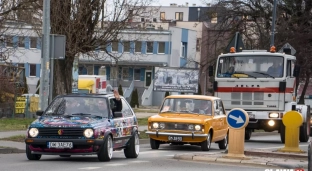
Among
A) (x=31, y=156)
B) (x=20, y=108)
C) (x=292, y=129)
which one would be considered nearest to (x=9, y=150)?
(x=31, y=156)

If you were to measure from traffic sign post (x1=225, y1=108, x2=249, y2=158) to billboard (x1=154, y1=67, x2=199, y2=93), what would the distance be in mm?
30874

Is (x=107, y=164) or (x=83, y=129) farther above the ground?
(x=83, y=129)

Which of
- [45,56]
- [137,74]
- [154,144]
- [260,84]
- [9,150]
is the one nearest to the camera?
[9,150]

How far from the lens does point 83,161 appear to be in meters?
17.9

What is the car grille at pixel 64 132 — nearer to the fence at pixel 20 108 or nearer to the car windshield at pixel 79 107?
the car windshield at pixel 79 107

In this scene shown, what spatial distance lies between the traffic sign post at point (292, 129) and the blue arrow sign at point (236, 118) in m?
2.10

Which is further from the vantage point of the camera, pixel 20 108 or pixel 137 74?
pixel 137 74

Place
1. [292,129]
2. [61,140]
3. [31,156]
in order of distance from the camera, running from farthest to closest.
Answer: [292,129] → [31,156] → [61,140]

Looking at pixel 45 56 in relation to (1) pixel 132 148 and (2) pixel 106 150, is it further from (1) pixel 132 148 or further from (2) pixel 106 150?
(2) pixel 106 150

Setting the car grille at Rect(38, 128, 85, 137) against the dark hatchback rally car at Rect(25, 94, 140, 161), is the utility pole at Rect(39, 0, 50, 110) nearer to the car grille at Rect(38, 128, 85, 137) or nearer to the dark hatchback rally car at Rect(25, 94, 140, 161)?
the dark hatchback rally car at Rect(25, 94, 140, 161)

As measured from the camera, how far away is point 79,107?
59.8ft

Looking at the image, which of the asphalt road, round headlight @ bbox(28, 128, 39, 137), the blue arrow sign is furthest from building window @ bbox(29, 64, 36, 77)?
round headlight @ bbox(28, 128, 39, 137)

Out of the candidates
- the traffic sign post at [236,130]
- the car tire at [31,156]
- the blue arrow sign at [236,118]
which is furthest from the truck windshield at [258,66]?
the car tire at [31,156]

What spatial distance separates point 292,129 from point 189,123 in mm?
3603
